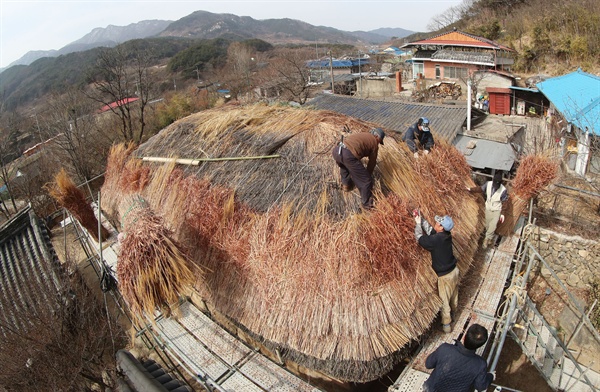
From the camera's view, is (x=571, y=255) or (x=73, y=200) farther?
(x=73, y=200)

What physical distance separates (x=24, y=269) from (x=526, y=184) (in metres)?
12.5

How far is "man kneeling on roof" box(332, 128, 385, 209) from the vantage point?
15.5ft

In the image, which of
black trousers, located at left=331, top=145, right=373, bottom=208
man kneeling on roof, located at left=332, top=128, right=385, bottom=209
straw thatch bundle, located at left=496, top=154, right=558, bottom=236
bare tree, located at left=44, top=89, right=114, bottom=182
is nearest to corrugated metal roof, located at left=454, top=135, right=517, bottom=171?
straw thatch bundle, located at left=496, top=154, right=558, bottom=236

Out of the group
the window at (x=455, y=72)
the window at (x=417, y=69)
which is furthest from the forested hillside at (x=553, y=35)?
the window at (x=417, y=69)

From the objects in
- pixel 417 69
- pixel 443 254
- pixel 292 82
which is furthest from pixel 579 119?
pixel 417 69

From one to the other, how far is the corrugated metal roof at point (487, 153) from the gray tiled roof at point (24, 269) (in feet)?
41.3

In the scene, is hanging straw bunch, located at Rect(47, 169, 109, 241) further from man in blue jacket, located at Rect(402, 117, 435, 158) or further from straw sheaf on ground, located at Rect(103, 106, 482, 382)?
man in blue jacket, located at Rect(402, 117, 435, 158)

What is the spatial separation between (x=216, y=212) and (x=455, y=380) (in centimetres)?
394

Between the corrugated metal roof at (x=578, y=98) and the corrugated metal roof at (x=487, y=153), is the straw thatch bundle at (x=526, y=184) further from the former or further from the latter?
the corrugated metal roof at (x=578, y=98)

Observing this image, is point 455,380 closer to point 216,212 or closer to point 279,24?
point 216,212

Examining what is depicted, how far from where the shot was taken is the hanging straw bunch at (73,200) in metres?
8.76

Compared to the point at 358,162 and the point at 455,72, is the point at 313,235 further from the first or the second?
the point at 455,72

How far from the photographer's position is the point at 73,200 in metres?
8.98

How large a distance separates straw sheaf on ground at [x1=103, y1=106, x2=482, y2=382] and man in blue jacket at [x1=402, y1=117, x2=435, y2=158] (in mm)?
388
